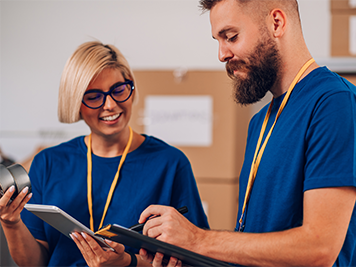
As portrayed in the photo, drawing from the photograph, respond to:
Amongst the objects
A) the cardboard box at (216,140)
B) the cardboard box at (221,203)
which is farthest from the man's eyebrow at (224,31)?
the cardboard box at (221,203)

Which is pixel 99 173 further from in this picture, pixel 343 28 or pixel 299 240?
pixel 343 28

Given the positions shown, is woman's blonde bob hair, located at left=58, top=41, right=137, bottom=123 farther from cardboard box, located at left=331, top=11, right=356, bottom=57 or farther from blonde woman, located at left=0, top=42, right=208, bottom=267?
cardboard box, located at left=331, top=11, right=356, bottom=57

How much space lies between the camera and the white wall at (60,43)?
8.13 ft

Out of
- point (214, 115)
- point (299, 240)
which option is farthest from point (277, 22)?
point (214, 115)

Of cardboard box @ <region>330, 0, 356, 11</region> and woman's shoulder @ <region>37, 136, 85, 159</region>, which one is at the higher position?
cardboard box @ <region>330, 0, 356, 11</region>

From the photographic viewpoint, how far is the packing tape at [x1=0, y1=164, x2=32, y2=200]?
3.13 feet

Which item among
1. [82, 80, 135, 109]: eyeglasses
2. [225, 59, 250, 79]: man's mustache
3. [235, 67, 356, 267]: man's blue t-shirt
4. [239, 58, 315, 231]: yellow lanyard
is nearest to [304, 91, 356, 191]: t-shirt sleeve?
[235, 67, 356, 267]: man's blue t-shirt

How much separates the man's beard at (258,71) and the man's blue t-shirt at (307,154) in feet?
0.28

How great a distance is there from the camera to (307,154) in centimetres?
75

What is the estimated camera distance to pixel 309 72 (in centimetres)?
85

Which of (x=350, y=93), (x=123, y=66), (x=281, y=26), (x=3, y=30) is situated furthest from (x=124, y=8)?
(x=350, y=93)

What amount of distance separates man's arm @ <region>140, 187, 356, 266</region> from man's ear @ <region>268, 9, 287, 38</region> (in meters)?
0.42

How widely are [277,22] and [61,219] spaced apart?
79 centimetres

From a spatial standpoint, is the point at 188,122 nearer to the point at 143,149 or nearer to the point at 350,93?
the point at 143,149
